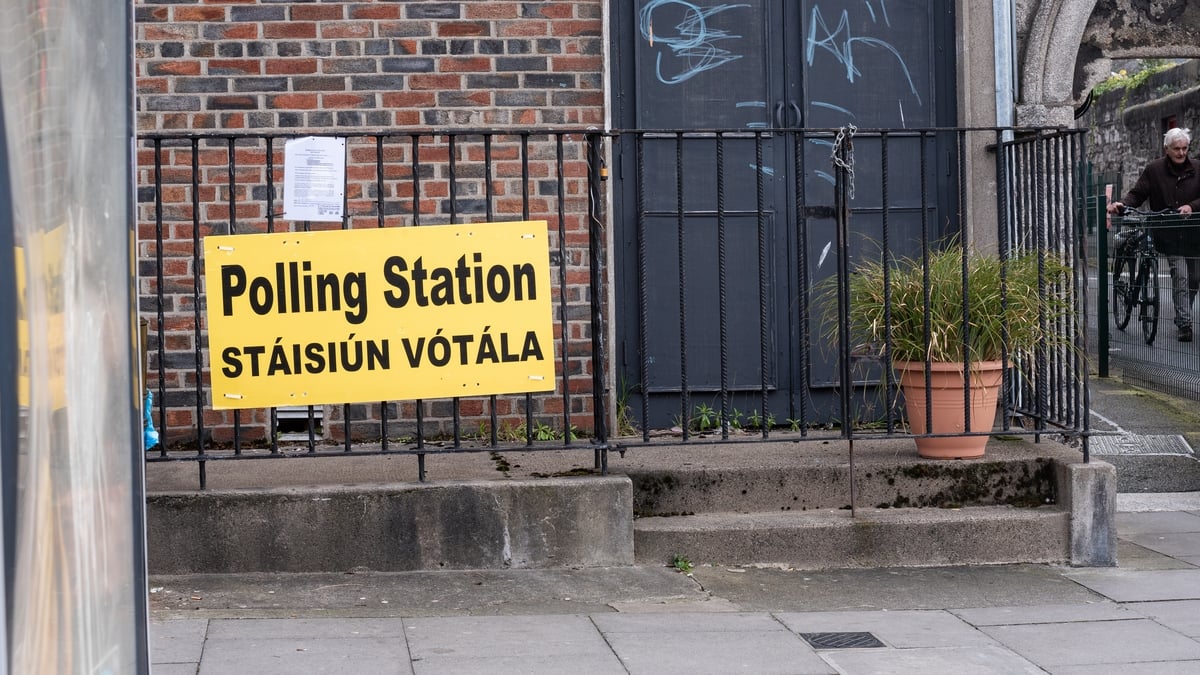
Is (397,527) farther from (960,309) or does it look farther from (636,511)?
(960,309)

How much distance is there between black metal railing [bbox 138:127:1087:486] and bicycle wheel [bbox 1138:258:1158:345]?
9.23 ft

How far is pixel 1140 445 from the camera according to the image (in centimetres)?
746

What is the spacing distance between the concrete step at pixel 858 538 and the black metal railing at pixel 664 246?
0.41m

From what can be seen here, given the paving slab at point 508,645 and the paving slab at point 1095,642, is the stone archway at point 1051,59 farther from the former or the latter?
the paving slab at point 508,645

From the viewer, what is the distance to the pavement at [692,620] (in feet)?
13.3

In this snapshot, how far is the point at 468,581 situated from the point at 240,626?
2.97 ft

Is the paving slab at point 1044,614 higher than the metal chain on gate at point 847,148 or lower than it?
lower

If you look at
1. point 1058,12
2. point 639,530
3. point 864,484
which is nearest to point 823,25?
point 1058,12

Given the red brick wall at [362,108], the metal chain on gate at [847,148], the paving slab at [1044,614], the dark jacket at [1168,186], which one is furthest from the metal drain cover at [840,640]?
the dark jacket at [1168,186]

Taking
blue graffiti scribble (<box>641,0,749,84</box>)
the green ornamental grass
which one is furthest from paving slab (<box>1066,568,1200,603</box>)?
blue graffiti scribble (<box>641,0,749,84</box>)

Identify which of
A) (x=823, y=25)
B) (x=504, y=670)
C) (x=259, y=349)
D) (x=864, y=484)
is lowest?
(x=504, y=670)

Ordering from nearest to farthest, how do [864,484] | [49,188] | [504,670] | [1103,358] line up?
1. [49,188]
2. [504,670]
3. [864,484]
4. [1103,358]

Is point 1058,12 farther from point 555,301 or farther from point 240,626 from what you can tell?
point 240,626

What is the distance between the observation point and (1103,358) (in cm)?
995
